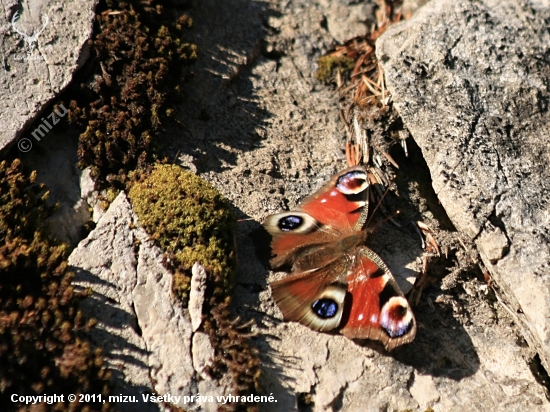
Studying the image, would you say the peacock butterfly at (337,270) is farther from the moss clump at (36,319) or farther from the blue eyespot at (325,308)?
the moss clump at (36,319)

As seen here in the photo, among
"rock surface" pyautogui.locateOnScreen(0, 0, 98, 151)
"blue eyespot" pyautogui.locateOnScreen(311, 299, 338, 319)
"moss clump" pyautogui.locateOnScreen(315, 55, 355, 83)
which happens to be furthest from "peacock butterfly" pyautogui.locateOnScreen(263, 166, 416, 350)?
"rock surface" pyautogui.locateOnScreen(0, 0, 98, 151)

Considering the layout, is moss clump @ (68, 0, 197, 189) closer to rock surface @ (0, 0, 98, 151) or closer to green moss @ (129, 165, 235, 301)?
rock surface @ (0, 0, 98, 151)

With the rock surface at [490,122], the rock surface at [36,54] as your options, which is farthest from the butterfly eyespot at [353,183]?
the rock surface at [36,54]

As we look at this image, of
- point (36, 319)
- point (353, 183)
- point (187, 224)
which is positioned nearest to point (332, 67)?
point (353, 183)

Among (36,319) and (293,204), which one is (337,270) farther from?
(36,319)

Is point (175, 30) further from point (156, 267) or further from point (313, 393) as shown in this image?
point (313, 393)
